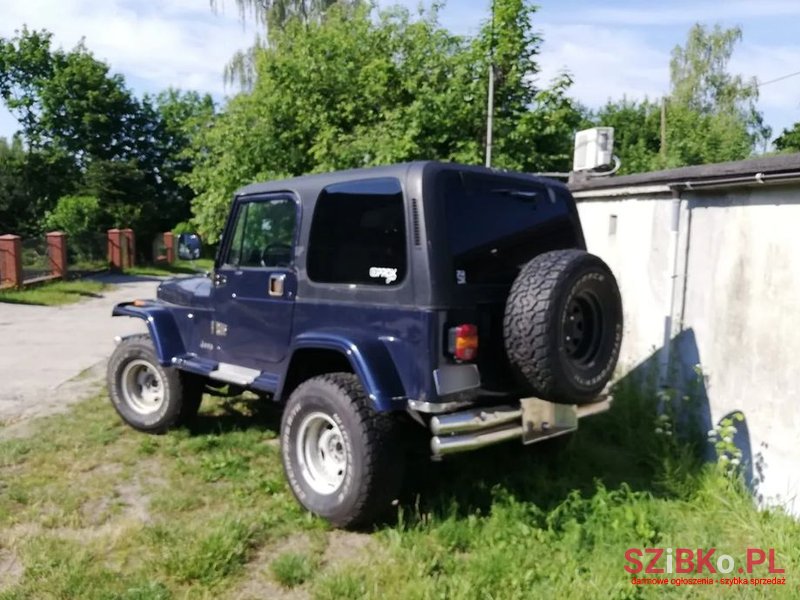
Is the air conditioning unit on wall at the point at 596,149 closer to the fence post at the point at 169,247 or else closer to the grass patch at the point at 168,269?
the grass patch at the point at 168,269

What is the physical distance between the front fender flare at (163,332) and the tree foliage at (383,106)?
312 inches

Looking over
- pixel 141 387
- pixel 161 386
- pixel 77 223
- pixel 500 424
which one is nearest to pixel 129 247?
pixel 77 223

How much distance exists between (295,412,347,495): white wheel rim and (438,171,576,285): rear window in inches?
49.5

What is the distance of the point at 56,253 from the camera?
18.7m

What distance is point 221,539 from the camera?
11.9 ft

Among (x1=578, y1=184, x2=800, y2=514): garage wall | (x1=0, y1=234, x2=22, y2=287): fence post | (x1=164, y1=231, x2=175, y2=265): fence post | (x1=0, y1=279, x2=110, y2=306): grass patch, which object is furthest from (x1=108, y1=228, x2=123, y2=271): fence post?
(x1=578, y1=184, x2=800, y2=514): garage wall

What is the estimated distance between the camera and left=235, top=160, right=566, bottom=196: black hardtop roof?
3766 mm

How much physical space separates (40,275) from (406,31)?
11.6 metres

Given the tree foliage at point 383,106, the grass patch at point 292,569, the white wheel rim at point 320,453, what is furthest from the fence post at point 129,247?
the grass patch at point 292,569

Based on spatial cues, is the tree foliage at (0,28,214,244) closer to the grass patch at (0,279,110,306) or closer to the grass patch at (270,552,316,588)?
the grass patch at (0,279,110,306)

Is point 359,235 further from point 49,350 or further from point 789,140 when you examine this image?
point 789,140

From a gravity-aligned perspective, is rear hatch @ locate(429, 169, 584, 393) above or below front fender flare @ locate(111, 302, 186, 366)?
above

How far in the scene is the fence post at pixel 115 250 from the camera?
78.3ft

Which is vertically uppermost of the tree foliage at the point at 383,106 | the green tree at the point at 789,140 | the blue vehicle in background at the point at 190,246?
the green tree at the point at 789,140
